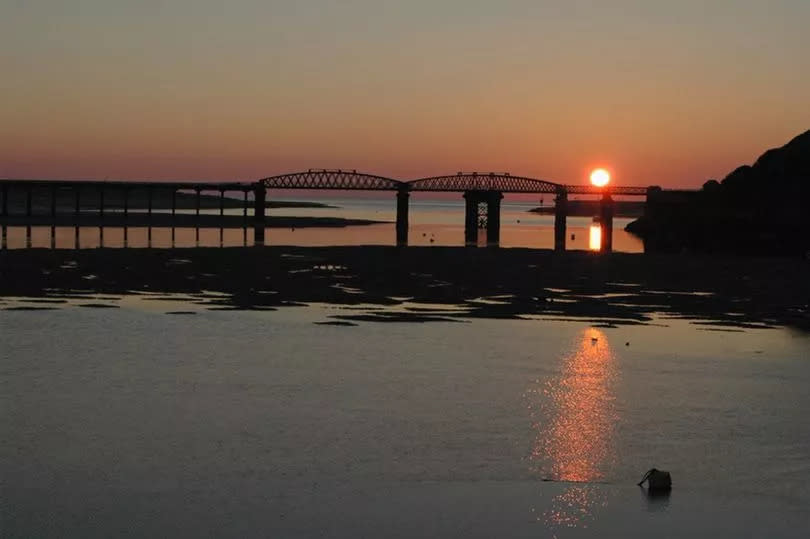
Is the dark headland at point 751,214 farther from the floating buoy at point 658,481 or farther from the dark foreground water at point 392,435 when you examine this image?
the floating buoy at point 658,481

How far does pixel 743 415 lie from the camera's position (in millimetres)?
29062

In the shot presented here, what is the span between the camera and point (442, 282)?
71.1 meters

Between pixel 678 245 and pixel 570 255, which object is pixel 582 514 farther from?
pixel 678 245

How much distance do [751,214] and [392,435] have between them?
144971mm

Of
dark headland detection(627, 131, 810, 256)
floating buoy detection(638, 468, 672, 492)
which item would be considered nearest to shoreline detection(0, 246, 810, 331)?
floating buoy detection(638, 468, 672, 492)

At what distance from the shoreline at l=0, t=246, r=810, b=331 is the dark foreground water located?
11.2 metres

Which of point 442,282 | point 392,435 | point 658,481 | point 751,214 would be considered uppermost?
point 751,214

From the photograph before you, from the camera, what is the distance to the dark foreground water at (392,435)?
20062 mm

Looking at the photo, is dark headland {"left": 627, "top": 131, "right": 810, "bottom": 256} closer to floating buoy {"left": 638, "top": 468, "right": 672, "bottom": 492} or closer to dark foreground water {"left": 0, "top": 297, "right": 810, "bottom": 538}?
dark foreground water {"left": 0, "top": 297, "right": 810, "bottom": 538}

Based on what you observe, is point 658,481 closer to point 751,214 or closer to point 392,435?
point 392,435

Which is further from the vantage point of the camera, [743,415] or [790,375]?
[790,375]

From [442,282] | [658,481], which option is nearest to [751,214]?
[442,282]

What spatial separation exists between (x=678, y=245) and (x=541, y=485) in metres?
126

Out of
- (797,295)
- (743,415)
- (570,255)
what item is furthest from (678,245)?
(743,415)
